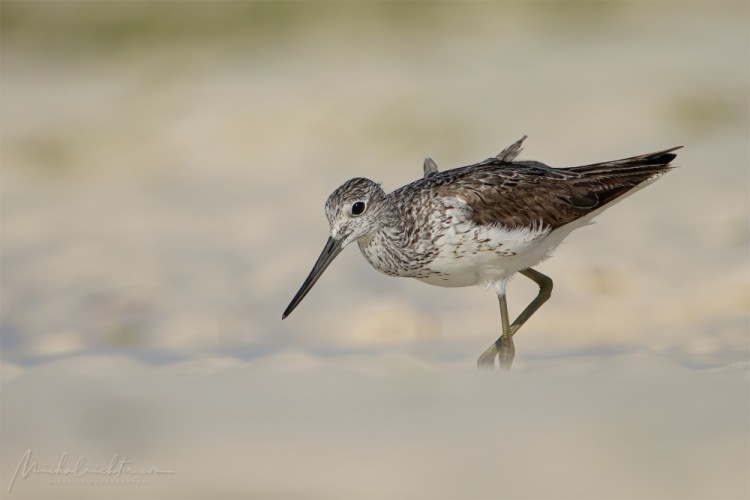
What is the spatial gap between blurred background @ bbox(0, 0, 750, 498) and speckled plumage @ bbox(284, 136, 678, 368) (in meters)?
0.78

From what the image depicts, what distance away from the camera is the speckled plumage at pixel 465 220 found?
8727mm

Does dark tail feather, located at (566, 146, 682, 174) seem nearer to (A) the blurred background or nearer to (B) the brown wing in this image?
(B) the brown wing

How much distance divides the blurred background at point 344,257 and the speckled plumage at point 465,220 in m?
0.78

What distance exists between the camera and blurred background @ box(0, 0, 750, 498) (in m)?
5.88

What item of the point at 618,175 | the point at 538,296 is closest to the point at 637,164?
the point at 618,175

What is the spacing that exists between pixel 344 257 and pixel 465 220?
147 inches

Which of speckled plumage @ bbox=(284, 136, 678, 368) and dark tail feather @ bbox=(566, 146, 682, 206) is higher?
dark tail feather @ bbox=(566, 146, 682, 206)

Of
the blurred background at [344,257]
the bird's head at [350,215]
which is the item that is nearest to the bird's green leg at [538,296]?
the blurred background at [344,257]

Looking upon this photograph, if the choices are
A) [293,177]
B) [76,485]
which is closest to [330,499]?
[76,485]

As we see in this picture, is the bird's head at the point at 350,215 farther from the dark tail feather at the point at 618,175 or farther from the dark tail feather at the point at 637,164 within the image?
the dark tail feather at the point at 637,164

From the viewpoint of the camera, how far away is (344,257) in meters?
12.3

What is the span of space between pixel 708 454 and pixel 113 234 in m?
8.61

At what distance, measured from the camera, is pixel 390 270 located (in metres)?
8.98

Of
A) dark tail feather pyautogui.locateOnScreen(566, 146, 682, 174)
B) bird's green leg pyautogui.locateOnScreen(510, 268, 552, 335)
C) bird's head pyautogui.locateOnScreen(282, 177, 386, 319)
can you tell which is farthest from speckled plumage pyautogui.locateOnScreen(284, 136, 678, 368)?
bird's green leg pyautogui.locateOnScreen(510, 268, 552, 335)
